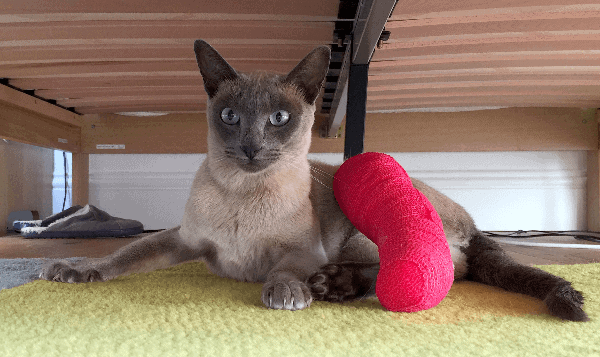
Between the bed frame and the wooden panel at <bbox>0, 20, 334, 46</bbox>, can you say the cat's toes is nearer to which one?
the wooden panel at <bbox>0, 20, 334, 46</bbox>

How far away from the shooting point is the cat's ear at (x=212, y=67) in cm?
86

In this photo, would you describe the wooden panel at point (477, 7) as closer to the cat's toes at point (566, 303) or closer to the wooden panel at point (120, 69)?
the wooden panel at point (120, 69)

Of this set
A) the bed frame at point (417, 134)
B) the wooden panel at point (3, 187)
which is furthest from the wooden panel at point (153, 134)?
the wooden panel at point (3, 187)

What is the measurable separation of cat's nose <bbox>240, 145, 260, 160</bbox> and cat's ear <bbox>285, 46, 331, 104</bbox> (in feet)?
0.69

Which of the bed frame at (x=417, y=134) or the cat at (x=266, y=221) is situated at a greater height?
the bed frame at (x=417, y=134)

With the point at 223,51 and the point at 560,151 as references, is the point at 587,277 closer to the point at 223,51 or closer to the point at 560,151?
the point at 223,51

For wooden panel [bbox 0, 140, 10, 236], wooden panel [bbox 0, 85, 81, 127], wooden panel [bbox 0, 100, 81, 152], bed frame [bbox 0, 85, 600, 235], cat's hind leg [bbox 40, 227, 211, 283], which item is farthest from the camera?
bed frame [bbox 0, 85, 600, 235]

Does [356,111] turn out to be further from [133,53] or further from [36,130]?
[36,130]

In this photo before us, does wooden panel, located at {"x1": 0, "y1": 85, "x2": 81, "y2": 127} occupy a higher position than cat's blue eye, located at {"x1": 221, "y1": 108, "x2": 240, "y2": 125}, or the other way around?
wooden panel, located at {"x1": 0, "y1": 85, "x2": 81, "y2": 127}

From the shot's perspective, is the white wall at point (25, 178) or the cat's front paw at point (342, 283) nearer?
the cat's front paw at point (342, 283)

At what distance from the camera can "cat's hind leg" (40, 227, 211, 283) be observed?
813 millimetres

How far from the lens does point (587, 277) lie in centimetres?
91

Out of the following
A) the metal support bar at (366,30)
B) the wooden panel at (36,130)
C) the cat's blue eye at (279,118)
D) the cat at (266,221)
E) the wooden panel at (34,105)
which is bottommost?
the cat at (266,221)

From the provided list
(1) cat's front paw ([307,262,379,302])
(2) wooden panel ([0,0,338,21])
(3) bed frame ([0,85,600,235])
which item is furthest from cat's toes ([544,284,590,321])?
(3) bed frame ([0,85,600,235])
